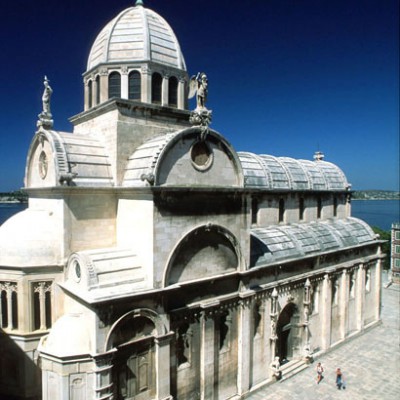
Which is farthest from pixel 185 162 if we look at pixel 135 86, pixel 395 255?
pixel 395 255

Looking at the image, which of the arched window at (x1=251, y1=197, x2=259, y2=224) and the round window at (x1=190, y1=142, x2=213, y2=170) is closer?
the round window at (x1=190, y1=142, x2=213, y2=170)

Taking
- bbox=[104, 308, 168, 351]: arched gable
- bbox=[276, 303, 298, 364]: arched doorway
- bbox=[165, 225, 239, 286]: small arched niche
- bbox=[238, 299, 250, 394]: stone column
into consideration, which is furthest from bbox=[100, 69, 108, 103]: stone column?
bbox=[276, 303, 298, 364]: arched doorway

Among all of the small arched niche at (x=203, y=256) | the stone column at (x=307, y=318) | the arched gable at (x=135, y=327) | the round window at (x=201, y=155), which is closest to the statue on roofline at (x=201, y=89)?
the round window at (x=201, y=155)

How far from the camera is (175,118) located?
21844mm

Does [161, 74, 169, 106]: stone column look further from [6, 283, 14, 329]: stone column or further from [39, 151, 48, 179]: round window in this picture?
[6, 283, 14, 329]: stone column

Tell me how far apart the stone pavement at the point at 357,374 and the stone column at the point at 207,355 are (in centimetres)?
376

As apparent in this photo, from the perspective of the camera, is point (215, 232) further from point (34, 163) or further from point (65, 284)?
point (34, 163)

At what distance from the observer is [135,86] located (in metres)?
21.3

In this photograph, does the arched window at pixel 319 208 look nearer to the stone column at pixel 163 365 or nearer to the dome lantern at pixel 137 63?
the dome lantern at pixel 137 63

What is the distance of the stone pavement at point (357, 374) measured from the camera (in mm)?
22094

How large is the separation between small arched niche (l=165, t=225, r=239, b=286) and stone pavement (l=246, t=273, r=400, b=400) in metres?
8.50

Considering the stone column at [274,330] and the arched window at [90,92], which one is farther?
the stone column at [274,330]

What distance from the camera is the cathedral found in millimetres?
15555

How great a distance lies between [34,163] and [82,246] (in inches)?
248
